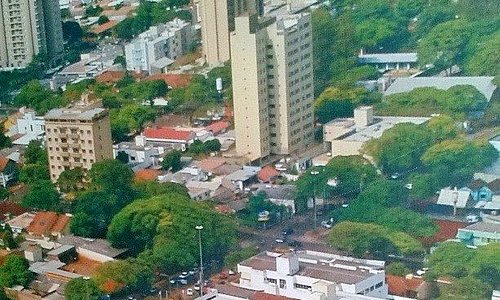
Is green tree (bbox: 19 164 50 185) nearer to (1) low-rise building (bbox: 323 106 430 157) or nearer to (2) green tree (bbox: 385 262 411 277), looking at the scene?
(1) low-rise building (bbox: 323 106 430 157)

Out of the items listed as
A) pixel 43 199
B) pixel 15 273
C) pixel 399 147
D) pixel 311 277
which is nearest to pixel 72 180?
pixel 43 199

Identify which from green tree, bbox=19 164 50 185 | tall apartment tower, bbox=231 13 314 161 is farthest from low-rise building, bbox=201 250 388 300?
green tree, bbox=19 164 50 185

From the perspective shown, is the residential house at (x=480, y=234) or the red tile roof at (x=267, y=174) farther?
the red tile roof at (x=267, y=174)

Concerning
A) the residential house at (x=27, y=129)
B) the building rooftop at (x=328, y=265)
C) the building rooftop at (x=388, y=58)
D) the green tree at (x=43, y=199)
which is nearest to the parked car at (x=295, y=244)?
the building rooftop at (x=328, y=265)

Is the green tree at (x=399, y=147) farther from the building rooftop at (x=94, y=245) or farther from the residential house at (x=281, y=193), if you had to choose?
the building rooftop at (x=94, y=245)

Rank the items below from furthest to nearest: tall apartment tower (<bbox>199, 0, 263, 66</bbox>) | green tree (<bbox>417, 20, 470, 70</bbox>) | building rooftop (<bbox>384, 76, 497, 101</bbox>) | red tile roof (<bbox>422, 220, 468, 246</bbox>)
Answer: tall apartment tower (<bbox>199, 0, 263, 66</bbox>), green tree (<bbox>417, 20, 470, 70</bbox>), building rooftop (<bbox>384, 76, 497, 101</bbox>), red tile roof (<bbox>422, 220, 468, 246</bbox>)

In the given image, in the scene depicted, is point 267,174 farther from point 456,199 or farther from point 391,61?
point 391,61

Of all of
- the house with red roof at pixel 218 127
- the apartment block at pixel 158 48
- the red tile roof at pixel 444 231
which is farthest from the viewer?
the apartment block at pixel 158 48
